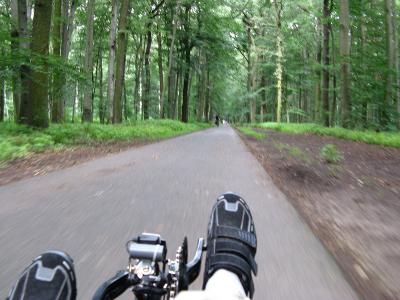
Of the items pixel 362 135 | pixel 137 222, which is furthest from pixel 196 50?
pixel 137 222

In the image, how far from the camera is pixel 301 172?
8414 millimetres

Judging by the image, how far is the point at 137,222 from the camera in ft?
14.4

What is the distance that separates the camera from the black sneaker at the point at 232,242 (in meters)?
2.00

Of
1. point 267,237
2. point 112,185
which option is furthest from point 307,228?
point 112,185

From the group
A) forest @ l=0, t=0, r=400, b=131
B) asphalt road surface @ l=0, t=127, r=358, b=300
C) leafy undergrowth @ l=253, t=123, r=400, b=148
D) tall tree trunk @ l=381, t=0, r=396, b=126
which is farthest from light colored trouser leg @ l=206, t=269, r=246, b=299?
tall tree trunk @ l=381, t=0, r=396, b=126

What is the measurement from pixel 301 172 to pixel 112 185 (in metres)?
4.14

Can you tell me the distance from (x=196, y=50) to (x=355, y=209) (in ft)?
128

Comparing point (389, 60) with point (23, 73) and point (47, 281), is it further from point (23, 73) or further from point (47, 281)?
point (47, 281)

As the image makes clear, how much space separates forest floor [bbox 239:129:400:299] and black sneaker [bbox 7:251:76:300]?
2.02 meters

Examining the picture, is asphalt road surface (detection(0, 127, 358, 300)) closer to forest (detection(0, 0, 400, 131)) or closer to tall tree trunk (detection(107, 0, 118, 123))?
forest (detection(0, 0, 400, 131))

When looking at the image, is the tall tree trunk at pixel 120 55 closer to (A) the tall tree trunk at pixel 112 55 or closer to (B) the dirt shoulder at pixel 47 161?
(A) the tall tree trunk at pixel 112 55

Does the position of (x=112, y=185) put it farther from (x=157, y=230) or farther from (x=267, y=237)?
(x=267, y=237)

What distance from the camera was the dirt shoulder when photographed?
7.36 metres

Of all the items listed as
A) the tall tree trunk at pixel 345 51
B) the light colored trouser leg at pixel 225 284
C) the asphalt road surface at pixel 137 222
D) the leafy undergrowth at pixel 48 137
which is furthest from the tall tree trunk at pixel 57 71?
the tall tree trunk at pixel 345 51
